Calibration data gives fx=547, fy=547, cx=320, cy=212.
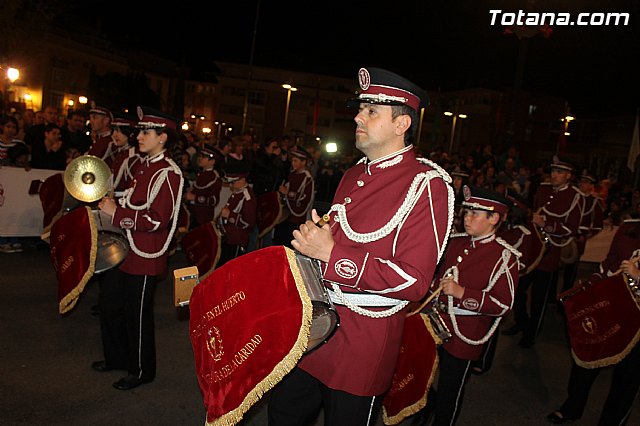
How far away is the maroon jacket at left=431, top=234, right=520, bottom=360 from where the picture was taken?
3.72 metres

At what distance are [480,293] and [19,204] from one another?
755 cm

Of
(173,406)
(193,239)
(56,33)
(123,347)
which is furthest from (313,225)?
(56,33)

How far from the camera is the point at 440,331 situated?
3826mm

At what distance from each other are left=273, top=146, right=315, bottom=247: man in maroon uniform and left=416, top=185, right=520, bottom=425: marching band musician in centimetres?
585

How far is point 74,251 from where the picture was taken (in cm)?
421

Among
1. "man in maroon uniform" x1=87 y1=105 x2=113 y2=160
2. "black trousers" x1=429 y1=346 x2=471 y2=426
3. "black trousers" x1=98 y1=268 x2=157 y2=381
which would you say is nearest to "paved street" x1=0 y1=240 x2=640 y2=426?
"black trousers" x1=98 y1=268 x2=157 y2=381

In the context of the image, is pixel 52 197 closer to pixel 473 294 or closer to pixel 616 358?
pixel 473 294

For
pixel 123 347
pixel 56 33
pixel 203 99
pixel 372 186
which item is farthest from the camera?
pixel 203 99

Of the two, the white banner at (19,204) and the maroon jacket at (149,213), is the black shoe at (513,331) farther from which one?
the white banner at (19,204)

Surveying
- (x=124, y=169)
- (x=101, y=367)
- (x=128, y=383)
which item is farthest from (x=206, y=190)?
(x=128, y=383)

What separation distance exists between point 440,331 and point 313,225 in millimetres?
1937

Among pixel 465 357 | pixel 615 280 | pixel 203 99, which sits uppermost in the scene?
pixel 203 99

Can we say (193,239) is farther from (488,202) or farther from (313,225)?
(313,225)

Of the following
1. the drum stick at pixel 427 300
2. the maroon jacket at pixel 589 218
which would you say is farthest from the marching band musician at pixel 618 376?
the maroon jacket at pixel 589 218
